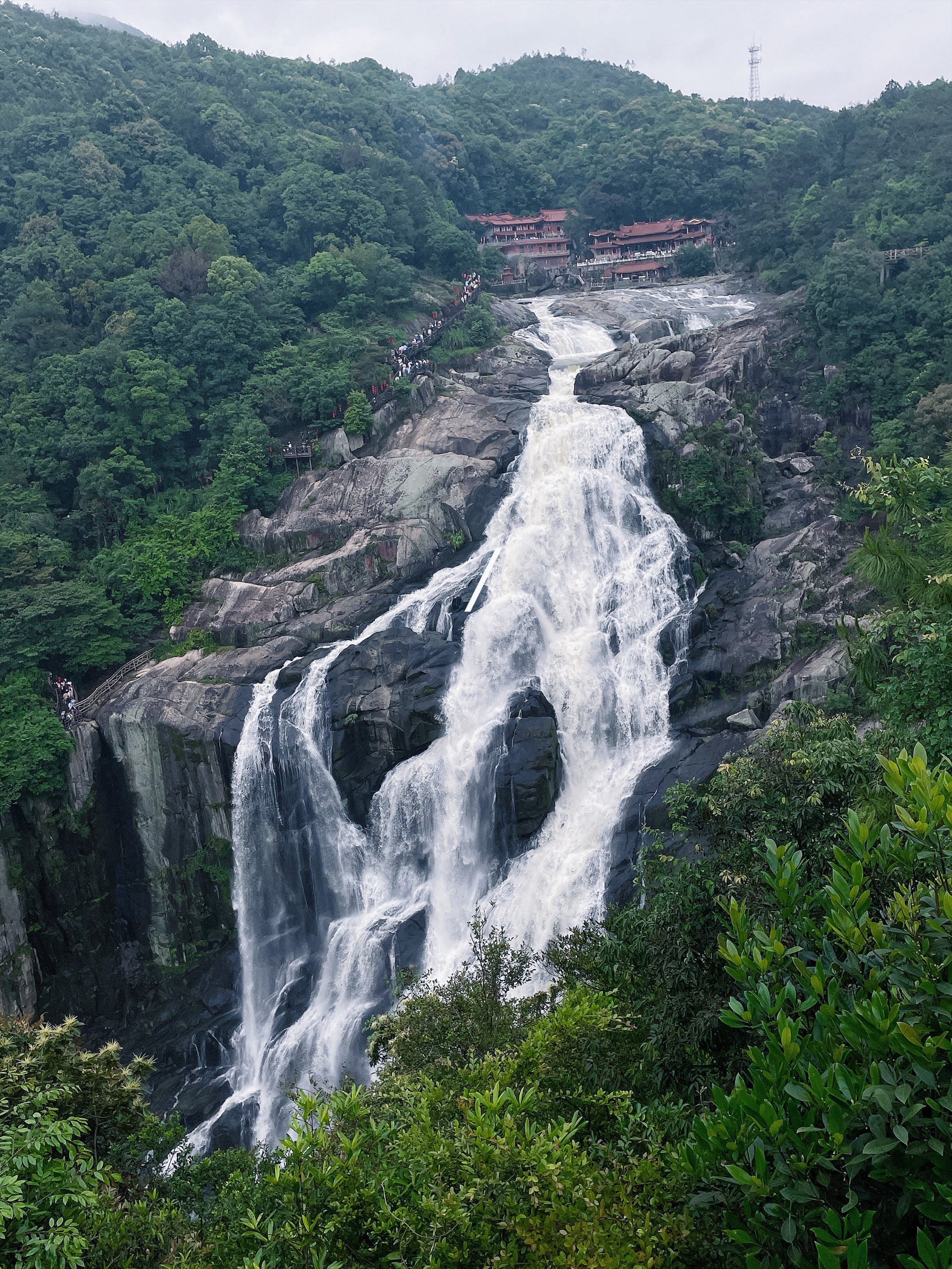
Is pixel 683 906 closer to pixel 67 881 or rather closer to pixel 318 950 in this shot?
pixel 318 950

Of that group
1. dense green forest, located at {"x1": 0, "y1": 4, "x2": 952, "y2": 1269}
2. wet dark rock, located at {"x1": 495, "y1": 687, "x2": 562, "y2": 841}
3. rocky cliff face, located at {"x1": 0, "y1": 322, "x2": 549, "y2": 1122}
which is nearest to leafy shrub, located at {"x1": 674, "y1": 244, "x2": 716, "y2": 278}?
dense green forest, located at {"x1": 0, "y1": 4, "x2": 952, "y2": 1269}

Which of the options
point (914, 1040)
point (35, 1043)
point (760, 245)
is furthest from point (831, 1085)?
point (760, 245)

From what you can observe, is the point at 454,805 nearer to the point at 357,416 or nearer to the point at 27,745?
the point at 27,745

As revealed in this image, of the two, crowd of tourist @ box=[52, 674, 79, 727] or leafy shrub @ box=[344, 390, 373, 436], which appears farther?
leafy shrub @ box=[344, 390, 373, 436]

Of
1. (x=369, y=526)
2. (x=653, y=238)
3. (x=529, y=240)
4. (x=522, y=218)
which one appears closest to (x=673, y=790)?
(x=369, y=526)

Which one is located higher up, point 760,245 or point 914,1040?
point 760,245

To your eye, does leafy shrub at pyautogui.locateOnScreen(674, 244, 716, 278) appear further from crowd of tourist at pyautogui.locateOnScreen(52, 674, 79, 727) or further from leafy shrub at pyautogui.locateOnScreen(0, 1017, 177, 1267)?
leafy shrub at pyautogui.locateOnScreen(0, 1017, 177, 1267)
